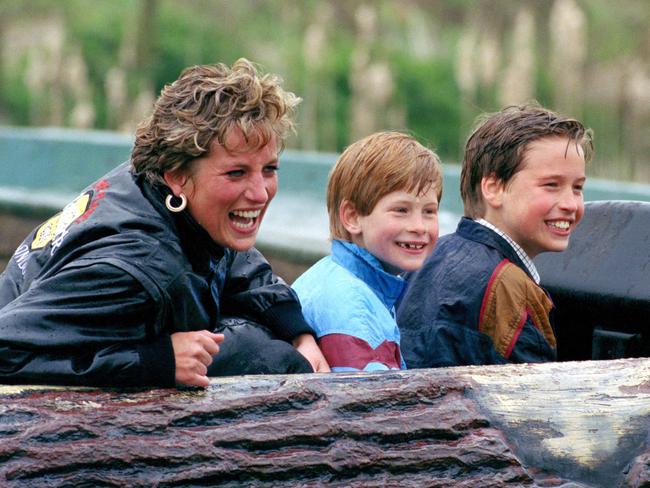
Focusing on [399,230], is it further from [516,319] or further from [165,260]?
[165,260]

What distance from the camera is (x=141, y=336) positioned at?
7.68 feet

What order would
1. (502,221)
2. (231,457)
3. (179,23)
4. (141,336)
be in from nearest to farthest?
1. (231,457)
2. (141,336)
3. (502,221)
4. (179,23)

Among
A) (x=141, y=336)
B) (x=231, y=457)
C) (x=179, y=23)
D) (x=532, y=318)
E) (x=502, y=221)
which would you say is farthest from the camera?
(x=179, y=23)

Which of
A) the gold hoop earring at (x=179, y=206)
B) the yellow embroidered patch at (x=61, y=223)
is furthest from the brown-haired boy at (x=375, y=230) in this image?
the yellow embroidered patch at (x=61, y=223)

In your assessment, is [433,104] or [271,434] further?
[433,104]

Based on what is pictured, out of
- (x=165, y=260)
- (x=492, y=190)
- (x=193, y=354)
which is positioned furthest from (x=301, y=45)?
(x=193, y=354)

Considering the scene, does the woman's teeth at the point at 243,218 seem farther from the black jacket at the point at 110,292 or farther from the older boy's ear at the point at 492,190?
the older boy's ear at the point at 492,190

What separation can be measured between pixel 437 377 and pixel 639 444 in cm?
41

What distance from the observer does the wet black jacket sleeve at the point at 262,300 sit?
2.88 m

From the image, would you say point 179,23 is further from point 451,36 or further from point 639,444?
point 639,444

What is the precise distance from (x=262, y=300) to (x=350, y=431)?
0.68 m

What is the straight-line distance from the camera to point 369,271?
3014 mm

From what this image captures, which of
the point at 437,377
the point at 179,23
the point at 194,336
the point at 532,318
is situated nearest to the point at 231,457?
the point at 194,336

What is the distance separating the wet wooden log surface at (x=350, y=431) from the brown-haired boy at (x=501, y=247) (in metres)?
0.43
